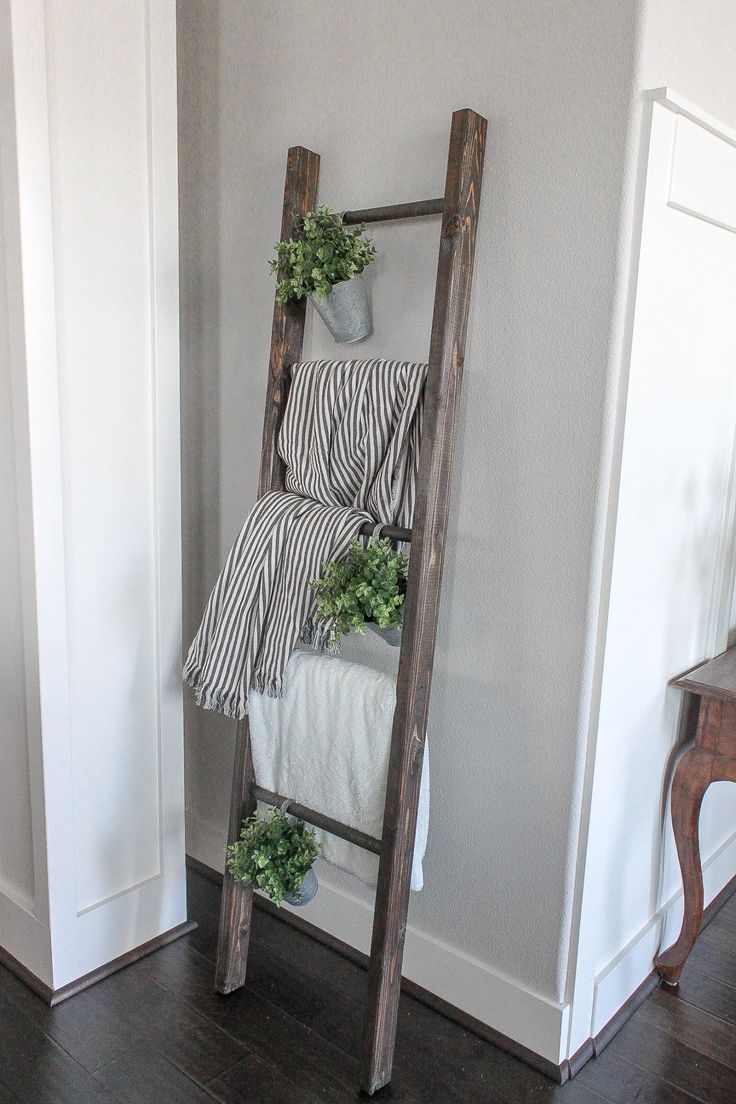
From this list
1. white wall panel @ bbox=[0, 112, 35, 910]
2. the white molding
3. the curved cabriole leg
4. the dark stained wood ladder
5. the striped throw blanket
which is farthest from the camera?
the curved cabriole leg

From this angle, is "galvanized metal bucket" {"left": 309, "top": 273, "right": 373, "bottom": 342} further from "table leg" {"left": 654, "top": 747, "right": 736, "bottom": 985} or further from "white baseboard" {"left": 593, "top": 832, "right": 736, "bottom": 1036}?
"white baseboard" {"left": 593, "top": 832, "right": 736, "bottom": 1036}

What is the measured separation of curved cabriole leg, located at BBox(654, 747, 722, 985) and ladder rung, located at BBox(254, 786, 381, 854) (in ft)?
2.32

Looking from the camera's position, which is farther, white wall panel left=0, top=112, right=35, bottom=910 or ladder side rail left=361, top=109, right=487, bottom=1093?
white wall panel left=0, top=112, right=35, bottom=910

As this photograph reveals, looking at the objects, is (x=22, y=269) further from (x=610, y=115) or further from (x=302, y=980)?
(x=302, y=980)

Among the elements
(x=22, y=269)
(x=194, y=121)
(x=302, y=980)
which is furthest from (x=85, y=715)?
(x=194, y=121)

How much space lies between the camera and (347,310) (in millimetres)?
1827

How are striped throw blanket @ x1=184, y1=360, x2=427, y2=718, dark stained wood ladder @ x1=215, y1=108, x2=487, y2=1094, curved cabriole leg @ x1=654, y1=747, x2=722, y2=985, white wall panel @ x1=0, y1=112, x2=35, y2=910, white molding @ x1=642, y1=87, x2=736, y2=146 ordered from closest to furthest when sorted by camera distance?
white molding @ x1=642, y1=87, x2=736, y2=146 → dark stained wood ladder @ x1=215, y1=108, x2=487, y2=1094 → striped throw blanket @ x1=184, y1=360, x2=427, y2=718 → white wall panel @ x1=0, y1=112, x2=35, y2=910 → curved cabriole leg @ x1=654, y1=747, x2=722, y2=985

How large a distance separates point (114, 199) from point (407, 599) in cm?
106

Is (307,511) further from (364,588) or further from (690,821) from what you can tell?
(690,821)

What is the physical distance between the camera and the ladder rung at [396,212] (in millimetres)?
1666

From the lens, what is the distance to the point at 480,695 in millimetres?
1840

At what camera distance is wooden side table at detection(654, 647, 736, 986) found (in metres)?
1.89

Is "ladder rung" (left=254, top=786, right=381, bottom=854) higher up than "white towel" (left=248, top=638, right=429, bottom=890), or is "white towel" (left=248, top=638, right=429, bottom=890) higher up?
"white towel" (left=248, top=638, right=429, bottom=890)

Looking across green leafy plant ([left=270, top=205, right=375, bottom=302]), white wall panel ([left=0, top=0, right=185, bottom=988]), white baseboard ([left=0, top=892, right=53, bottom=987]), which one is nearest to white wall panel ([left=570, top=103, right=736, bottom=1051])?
green leafy plant ([left=270, top=205, right=375, bottom=302])
